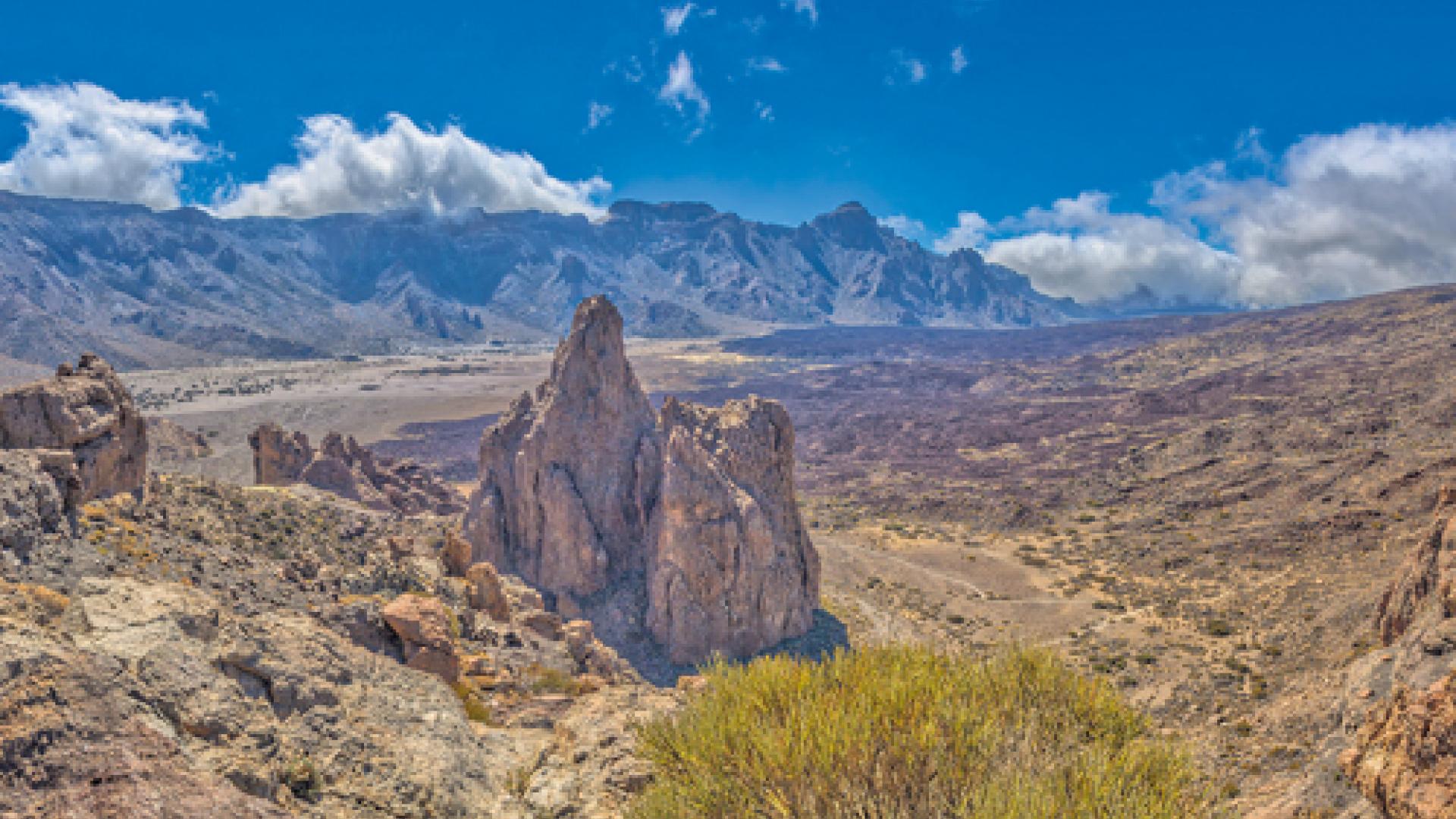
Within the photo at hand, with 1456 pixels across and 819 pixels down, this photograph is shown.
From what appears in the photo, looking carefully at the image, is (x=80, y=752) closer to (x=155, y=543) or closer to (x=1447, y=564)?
(x=155, y=543)

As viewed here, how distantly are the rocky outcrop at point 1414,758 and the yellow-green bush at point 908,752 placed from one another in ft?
7.49

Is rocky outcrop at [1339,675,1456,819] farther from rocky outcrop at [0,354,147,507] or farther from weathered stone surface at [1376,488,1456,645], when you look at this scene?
rocky outcrop at [0,354,147,507]

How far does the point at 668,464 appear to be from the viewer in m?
31.7

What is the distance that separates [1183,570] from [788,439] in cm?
2412

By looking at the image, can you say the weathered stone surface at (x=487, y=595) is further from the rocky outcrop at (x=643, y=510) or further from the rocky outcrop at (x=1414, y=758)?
the rocky outcrop at (x=1414, y=758)

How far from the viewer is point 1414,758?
686cm

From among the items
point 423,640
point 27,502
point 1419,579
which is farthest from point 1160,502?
point 27,502

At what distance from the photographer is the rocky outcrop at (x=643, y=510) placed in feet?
96.2

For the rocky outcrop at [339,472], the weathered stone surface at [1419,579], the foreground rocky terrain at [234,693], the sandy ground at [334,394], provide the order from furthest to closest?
1. the sandy ground at [334,394]
2. the rocky outcrop at [339,472]
3. the weathered stone surface at [1419,579]
4. the foreground rocky terrain at [234,693]

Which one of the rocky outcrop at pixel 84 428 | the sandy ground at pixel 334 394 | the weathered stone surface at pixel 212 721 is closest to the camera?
the weathered stone surface at pixel 212 721

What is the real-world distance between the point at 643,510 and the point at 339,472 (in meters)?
20.3

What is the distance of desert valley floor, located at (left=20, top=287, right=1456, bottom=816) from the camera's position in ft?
72.5

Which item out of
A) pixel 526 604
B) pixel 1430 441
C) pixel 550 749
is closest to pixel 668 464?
pixel 526 604

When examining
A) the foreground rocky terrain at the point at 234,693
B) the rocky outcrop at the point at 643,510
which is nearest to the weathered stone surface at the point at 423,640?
the foreground rocky terrain at the point at 234,693
